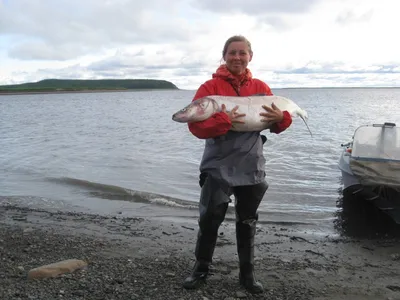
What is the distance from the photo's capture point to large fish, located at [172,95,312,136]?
14.6 ft

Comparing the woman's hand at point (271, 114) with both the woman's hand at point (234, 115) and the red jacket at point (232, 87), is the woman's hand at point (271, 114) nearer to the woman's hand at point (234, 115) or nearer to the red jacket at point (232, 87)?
the red jacket at point (232, 87)

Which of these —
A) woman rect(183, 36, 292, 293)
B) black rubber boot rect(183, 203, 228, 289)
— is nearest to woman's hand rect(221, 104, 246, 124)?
woman rect(183, 36, 292, 293)

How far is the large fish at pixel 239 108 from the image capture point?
446cm

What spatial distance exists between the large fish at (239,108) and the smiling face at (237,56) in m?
0.37

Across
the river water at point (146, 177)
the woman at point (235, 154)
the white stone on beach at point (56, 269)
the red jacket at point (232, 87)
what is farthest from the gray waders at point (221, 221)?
the river water at point (146, 177)

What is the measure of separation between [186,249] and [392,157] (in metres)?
4.99

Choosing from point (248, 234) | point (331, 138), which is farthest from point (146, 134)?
point (248, 234)

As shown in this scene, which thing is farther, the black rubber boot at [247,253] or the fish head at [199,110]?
the black rubber boot at [247,253]

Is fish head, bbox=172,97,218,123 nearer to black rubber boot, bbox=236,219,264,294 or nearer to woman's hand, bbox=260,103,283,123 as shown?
woman's hand, bbox=260,103,283,123

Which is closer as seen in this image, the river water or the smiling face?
the smiling face

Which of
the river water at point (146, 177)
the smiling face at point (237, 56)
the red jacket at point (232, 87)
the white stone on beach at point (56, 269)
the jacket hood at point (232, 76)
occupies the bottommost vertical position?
the river water at point (146, 177)

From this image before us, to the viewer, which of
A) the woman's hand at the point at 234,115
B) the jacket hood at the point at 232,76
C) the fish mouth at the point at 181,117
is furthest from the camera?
the jacket hood at the point at 232,76

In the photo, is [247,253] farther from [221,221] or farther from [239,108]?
[239,108]

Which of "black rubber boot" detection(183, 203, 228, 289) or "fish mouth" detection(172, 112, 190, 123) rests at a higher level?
"fish mouth" detection(172, 112, 190, 123)
